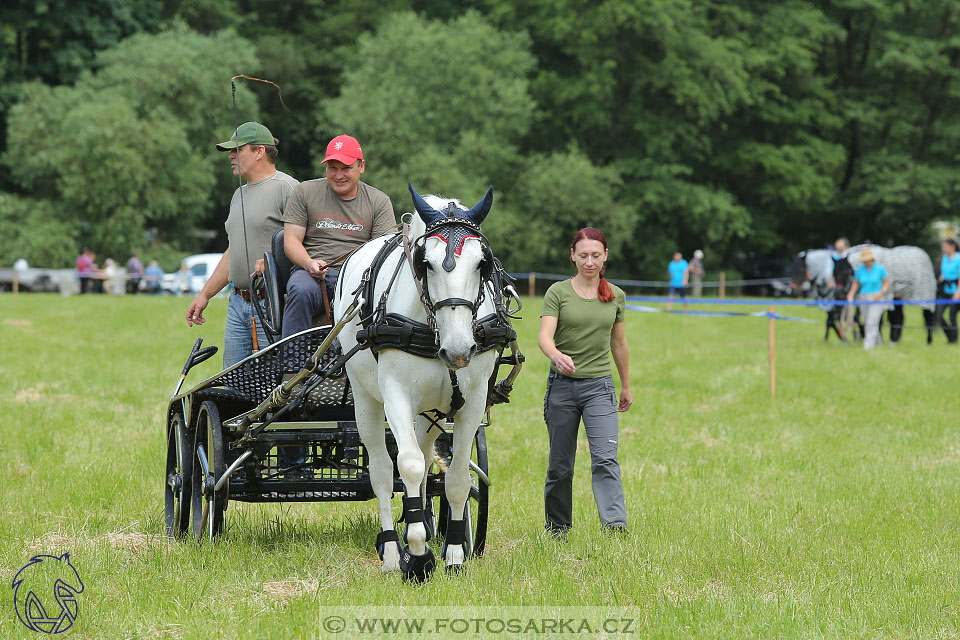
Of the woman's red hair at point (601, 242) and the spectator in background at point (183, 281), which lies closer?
the woman's red hair at point (601, 242)

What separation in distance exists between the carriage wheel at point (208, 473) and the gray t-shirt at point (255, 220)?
117 centimetres

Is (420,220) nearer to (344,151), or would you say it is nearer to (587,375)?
(344,151)

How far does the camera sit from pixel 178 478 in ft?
Answer: 23.2

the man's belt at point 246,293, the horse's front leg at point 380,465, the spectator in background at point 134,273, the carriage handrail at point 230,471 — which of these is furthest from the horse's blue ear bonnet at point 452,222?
the spectator in background at point 134,273

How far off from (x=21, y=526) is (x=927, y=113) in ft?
167

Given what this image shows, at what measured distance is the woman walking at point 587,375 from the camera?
6809 mm

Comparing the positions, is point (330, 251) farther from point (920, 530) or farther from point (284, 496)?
point (920, 530)

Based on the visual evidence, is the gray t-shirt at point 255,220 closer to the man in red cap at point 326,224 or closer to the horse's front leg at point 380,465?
the man in red cap at point 326,224

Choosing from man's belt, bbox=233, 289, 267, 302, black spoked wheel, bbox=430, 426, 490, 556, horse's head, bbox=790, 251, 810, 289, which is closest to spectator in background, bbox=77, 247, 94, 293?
horse's head, bbox=790, 251, 810, 289

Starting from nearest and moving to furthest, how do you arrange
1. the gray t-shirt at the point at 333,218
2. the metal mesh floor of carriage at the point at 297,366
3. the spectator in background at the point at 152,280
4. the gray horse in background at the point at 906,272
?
the metal mesh floor of carriage at the point at 297,366
the gray t-shirt at the point at 333,218
the gray horse in background at the point at 906,272
the spectator in background at the point at 152,280

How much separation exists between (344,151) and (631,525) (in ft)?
9.71

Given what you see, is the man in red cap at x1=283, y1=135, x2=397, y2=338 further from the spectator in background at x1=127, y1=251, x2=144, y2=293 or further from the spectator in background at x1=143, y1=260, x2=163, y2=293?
the spectator in background at x1=143, y1=260, x2=163, y2=293

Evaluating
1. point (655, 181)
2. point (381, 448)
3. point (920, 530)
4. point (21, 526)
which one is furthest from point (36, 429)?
point (655, 181)

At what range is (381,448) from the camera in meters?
6.19
